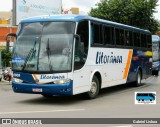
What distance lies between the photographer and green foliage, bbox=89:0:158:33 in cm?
4662

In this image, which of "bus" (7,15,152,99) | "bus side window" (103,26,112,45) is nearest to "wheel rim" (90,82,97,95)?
"bus" (7,15,152,99)

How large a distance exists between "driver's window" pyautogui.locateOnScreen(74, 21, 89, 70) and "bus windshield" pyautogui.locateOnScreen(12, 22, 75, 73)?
13.7 inches

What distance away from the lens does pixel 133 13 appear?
46.7 m

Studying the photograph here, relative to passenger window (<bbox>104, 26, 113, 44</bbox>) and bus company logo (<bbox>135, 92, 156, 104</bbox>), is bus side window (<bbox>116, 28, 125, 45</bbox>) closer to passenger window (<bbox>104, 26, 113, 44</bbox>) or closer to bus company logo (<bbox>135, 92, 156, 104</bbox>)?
passenger window (<bbox>104, 26, 113, 44</bbox>)

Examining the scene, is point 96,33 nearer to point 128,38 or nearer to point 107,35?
point 107,35

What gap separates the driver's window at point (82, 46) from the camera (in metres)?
13.3

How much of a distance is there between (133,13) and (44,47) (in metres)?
34.9

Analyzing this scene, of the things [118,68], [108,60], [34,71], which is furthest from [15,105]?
[118,68]

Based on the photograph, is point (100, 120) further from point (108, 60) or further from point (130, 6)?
point (130, 6)

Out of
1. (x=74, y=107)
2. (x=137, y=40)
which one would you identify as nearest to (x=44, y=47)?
(x=74, y=107)

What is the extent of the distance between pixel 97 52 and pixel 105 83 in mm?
1618

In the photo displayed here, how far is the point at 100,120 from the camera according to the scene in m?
9.86

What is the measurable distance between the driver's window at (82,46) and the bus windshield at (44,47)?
347 mm

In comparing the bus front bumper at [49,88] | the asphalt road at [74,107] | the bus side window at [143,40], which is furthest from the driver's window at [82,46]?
the bus side window at [143,40]
